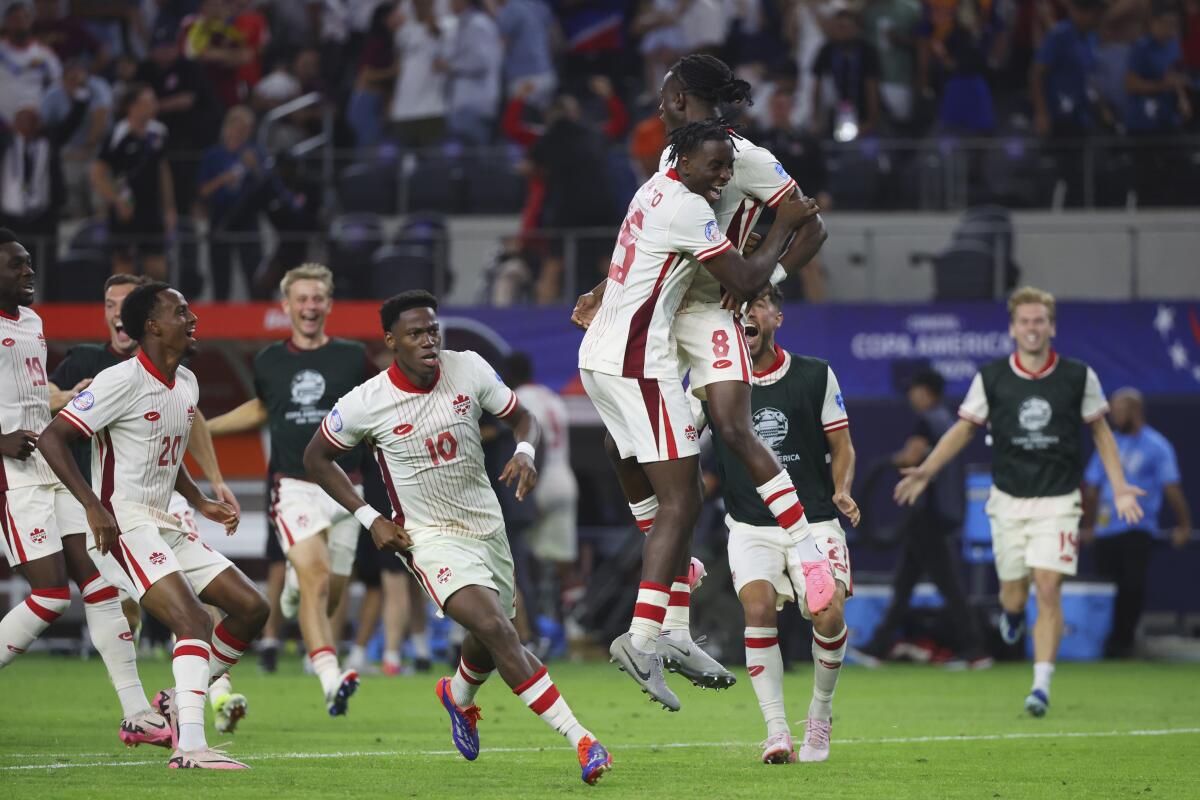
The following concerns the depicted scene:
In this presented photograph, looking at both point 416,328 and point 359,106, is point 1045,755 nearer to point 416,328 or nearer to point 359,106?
point 416,328

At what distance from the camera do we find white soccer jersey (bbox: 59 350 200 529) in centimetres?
855

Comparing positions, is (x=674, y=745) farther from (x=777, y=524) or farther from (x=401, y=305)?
(x=401, y=305)

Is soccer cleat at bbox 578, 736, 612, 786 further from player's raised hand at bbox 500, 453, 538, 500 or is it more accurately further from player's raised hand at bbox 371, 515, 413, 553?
player's raised hand at bbox 371, 515, 413, 553

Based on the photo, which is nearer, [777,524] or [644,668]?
[644,668]

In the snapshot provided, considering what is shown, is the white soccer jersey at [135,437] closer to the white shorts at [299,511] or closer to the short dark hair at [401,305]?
the short dark hair at [401,305]

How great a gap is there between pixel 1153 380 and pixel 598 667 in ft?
19.5

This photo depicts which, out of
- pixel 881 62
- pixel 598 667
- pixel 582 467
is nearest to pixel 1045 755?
pixel 598 667

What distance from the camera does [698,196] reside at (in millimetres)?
7977

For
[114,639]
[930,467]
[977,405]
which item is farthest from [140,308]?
[977,405]

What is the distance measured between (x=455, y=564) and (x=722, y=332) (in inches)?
62.4

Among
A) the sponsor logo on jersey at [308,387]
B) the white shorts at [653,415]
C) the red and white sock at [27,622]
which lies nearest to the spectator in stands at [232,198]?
the sponsor logo on jersey at [308,387]

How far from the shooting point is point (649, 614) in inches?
311

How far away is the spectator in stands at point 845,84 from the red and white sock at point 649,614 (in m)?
13.1

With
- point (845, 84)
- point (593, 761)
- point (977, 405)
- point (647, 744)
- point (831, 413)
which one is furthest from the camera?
point (845, 84)
